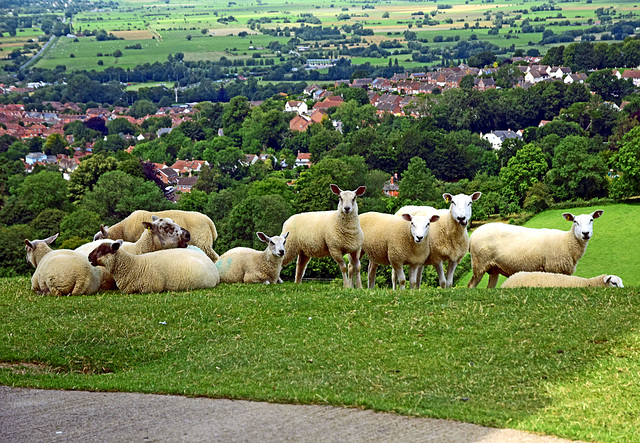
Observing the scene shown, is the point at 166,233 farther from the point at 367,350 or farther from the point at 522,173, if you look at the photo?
the point at 522,173

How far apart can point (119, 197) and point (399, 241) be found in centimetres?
4485

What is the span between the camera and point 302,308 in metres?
12.7

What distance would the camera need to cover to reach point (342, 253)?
1614 cm

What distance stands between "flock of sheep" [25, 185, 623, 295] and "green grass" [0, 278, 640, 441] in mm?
752

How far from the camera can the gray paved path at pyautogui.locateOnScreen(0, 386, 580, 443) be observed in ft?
26.1

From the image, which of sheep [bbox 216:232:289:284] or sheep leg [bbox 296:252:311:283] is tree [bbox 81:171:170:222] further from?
sheep [bbox 216:232:289:284]

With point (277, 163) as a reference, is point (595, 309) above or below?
above

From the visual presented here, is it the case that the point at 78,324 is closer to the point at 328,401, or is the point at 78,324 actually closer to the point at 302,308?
the point at 302,308

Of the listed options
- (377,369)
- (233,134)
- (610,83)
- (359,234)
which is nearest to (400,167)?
(233,134)

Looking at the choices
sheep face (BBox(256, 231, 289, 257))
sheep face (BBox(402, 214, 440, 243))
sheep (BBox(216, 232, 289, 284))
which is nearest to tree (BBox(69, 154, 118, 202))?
sheep (BBox(216, 232, 289, 284))

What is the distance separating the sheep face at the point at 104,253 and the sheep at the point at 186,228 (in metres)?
2.74

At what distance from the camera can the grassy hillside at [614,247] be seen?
4150 centimetres

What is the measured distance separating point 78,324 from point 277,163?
100m

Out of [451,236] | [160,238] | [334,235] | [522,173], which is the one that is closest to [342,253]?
[334,235]
